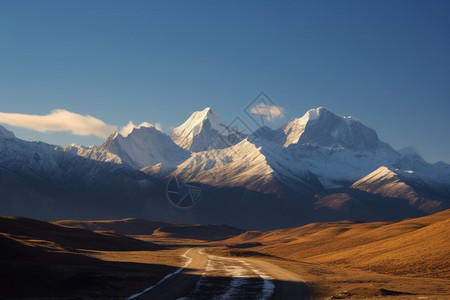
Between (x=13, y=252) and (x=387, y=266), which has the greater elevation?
(x=13, y=252)

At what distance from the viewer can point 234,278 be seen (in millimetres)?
38281

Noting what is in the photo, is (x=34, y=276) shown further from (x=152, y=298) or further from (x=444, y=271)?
(x=444, y=271)

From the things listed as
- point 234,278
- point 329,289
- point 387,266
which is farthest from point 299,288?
point 387,266

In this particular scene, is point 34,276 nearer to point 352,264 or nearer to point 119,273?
point 119,273

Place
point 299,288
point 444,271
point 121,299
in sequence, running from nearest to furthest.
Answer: point 121,299
point 299,288
point 444,271

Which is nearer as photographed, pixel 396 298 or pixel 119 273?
pixel 396 298

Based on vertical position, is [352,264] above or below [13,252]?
below

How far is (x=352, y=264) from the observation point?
57719 millimetres

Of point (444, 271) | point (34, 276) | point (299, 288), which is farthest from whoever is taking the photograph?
point (444, 271)

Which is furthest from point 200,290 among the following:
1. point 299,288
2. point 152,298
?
point 299,288

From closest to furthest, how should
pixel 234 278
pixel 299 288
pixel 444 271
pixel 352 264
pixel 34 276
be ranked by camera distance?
Answer: pixel 34 276 < pixel 299 288 < pixel 234 278 < pixel 444 271 < pixel 352 264

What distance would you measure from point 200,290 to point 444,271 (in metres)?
24.4

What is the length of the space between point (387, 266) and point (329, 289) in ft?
63.8

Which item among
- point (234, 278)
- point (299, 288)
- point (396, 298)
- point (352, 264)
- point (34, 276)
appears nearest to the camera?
point (396, 298)
